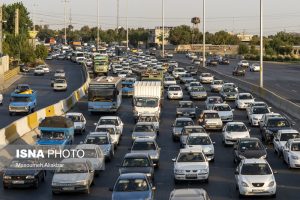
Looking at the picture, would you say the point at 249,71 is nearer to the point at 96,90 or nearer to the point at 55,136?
the point at 96,90

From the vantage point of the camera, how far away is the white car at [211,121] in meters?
41.1

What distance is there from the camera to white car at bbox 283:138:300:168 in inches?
1118

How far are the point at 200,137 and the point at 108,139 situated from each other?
168 inches

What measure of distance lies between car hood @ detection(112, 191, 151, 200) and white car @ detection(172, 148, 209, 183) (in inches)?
178

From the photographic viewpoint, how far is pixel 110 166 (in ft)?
101

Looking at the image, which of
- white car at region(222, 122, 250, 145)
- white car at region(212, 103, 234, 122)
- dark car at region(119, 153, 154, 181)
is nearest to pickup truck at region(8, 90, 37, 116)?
white car at region(212, 103, 234, 122)

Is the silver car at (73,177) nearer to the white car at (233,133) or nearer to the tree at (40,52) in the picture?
the white car at (233,133)

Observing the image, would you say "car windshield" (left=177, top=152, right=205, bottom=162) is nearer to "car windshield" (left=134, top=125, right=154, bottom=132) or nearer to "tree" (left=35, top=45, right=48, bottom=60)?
"car windshield" (left=134, top=125, right=154, bottom=132)

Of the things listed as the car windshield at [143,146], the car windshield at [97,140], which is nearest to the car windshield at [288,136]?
the car windshield at [143,146]

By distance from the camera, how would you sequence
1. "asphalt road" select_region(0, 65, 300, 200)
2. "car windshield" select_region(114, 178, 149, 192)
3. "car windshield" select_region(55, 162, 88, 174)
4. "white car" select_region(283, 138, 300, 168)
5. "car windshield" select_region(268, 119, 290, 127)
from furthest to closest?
"car windshield" select_region(268, 119, 290, 127) → "white car" select_region(283, 138, 300, 168) → "car windshield" select_region(55, 162, 88, 174) → "asphalt road" select_region(0, 65, 300, 200) → "car windshield" select_region(114, 178, 149, 192)

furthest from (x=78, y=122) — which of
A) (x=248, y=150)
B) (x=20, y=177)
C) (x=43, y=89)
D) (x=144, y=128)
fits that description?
(x=43, y=89)

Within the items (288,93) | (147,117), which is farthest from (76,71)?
(147,117)

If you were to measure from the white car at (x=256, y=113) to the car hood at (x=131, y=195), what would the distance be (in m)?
23.0

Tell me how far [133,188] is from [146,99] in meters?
25.1
